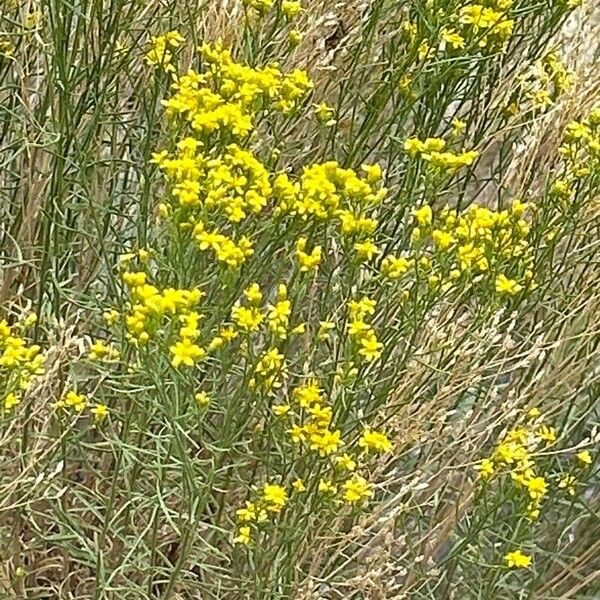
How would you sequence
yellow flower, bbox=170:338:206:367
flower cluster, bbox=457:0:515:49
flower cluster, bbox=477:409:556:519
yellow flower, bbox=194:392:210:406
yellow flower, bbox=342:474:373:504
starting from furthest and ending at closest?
1. flower cluster, bbox=457:0:515:49
2. flower cluster, bbox=477:409:556:519
3. yellow flower, bbox=342:474:373:504
4. yellow flower, bbox=194:392:210:406
5. yellow flower, bbox=170:338:206:367

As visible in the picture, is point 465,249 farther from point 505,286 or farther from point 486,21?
point 486,21

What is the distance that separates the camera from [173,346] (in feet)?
3.65

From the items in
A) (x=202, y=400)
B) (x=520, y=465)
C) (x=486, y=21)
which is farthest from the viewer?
(x=486, y=21)

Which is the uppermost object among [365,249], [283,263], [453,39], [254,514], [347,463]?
[453,39]

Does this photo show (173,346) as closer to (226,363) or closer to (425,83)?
(226,363)

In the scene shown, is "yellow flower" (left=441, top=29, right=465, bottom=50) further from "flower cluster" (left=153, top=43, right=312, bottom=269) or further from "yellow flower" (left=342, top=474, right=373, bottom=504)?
"yellow flower" (left=342, top=474, right=373, bottom=504)

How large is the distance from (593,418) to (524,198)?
0.50 m

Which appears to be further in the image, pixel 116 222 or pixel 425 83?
pixel 116 222

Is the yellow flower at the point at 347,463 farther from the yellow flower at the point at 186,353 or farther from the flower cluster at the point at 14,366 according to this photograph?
the flower cluster at the point at 14,366

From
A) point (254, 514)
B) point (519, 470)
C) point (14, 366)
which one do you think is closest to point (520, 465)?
point (519, 470)

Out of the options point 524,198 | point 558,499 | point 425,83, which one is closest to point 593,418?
point 558,499

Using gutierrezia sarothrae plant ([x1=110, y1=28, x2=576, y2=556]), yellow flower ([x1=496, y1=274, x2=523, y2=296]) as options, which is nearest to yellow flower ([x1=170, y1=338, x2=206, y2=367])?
gutierrezia sarothrae plant ([x1=110, y1=28, x2=576, y2=556])

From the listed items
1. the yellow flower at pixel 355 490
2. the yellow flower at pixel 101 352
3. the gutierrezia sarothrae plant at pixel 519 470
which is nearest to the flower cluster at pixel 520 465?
the gutierrezia sarothrae plant at pixel 519 470

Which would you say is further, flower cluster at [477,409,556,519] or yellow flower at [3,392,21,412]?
flower cluster at [477,409,556,519]
